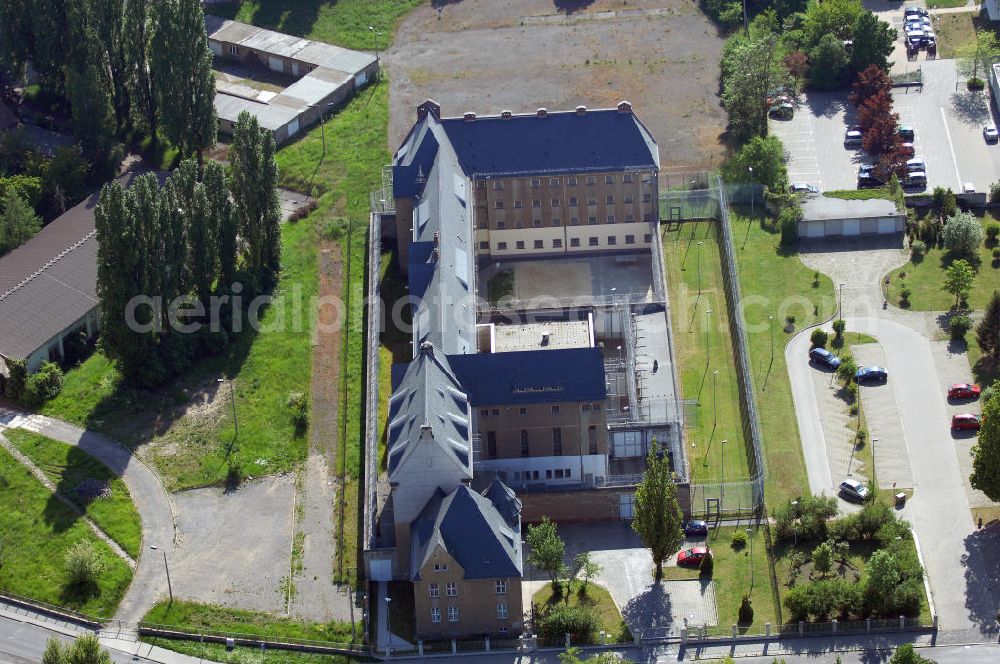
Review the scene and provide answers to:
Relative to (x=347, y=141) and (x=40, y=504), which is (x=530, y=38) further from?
(x=40, y=504)

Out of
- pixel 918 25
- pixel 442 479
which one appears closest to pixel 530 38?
pixel 918 25

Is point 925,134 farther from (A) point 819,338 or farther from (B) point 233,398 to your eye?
(B) point 233,398

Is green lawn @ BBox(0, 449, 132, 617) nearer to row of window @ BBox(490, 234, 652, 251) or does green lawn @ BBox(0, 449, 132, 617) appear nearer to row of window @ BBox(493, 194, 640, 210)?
row of window @ BBox(490, 234, 652, 251)

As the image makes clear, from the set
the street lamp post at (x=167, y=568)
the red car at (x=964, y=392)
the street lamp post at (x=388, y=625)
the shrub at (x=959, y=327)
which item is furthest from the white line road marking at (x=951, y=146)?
the street lamp post at (x=167, y=568)

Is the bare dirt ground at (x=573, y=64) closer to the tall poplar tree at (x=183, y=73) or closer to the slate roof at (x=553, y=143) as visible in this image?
the slate roof at (x=553, y=143)

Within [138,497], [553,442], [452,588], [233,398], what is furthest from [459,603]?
[233,398]

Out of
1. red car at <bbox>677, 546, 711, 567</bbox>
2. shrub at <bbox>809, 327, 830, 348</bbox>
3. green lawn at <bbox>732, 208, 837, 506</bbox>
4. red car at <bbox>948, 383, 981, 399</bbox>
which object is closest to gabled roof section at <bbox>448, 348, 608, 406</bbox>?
red car at <bbox>677, 546, 711, 567</bbox>
